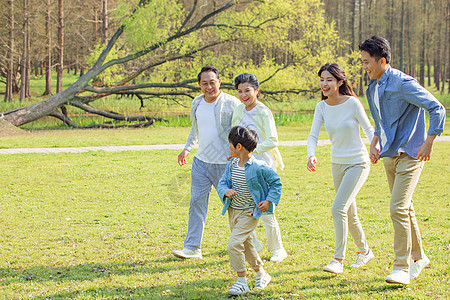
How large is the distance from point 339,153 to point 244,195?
104cm

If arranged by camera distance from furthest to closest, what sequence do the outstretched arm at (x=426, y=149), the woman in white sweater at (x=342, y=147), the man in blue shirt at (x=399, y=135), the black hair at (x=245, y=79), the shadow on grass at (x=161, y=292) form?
1. the black hair at (x=245, y=79)
2. the woman in white sweater at (x=342, y=147)
3. the man in blue shirt at (x=399, y=135)
4. the shadow on grass at (x=161, y=292)
5. the outstretched arm at (x=426, y=149)

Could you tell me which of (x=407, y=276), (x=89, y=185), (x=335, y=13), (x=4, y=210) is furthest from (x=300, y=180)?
(x=335, y=13)

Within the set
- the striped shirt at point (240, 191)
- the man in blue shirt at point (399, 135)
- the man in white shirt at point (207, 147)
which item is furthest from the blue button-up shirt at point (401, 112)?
the man in white shirt at point (207, 147)

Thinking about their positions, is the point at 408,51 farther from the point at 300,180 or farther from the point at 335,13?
the point at 300,180

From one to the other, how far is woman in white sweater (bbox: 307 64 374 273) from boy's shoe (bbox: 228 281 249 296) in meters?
0.79

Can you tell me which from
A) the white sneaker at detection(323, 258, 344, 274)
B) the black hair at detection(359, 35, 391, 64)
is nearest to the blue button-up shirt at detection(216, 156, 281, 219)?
the white sneaker at detection(323, 258, 344, 274)

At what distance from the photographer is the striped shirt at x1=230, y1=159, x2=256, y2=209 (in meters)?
4.27

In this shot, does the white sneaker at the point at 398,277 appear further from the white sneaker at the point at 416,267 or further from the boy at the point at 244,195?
the boy at the point at 244,195

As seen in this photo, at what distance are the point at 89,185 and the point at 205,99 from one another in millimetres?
5092

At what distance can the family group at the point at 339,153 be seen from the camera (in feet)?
13.8

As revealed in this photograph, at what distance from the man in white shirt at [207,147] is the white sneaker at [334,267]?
1.37m

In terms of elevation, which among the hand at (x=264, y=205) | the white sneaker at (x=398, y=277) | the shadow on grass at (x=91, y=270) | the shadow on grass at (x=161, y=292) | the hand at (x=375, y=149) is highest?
the hand at (x=375, y=149)

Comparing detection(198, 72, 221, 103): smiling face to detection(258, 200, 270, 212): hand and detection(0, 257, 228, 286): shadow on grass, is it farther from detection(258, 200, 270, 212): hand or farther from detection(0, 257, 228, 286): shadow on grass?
detection(0, 257, 228, 286): shadow on grass

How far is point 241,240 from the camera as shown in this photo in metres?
4.17
